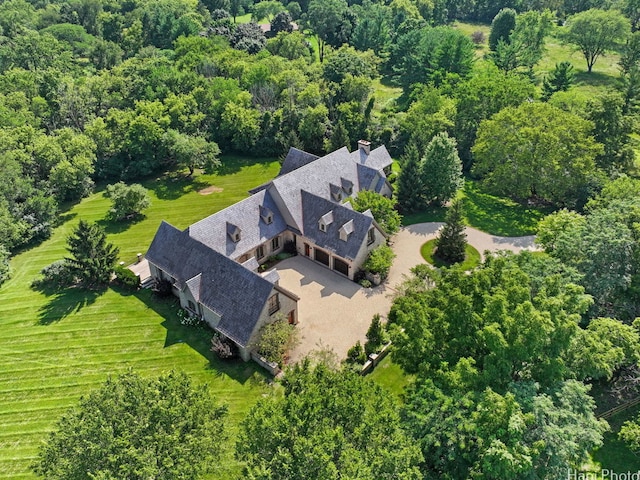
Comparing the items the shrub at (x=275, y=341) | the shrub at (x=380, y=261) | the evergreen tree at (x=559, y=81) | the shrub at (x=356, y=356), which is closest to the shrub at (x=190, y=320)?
the shrub at (x=275, y=341)

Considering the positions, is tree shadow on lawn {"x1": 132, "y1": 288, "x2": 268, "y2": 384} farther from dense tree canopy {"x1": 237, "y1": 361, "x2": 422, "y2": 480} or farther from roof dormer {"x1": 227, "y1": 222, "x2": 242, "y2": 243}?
dense tree canopy {"x1": 237, "y1": 361, "x2": 422, "y2": 480}

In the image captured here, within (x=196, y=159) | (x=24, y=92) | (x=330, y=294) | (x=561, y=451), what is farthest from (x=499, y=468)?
(x=24, y=92)

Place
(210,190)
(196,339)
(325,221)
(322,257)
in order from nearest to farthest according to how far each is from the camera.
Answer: (196,339), (325,221), (322,257), (210,190)

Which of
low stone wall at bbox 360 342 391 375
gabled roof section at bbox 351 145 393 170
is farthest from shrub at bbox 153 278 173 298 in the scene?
gabled roof section at bbox 351 145 393 170

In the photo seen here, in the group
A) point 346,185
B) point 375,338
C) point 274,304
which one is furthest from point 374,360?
point 346,185

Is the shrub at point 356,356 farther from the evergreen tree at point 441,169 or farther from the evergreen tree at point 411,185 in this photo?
the evergreen tree at point 441,169

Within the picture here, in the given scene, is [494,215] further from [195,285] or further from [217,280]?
[195,285]
